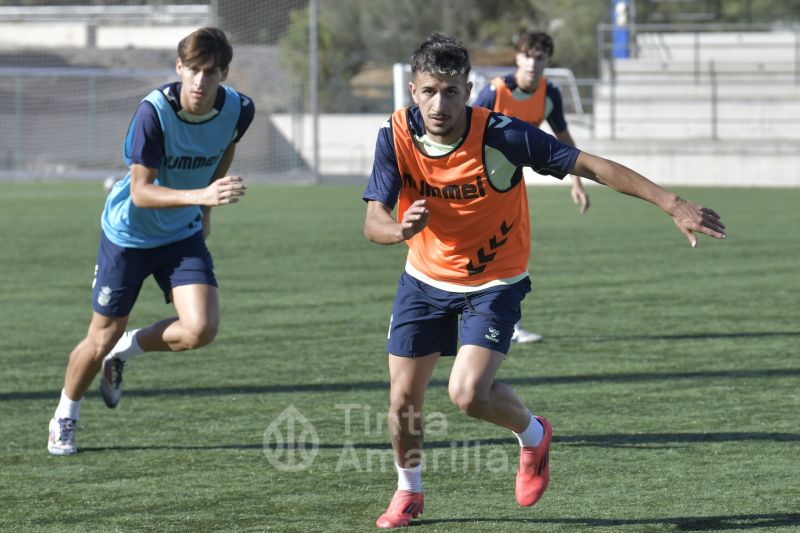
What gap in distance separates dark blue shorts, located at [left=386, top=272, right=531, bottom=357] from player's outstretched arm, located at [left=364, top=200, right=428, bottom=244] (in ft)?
1.46

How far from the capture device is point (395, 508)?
4.74 meters

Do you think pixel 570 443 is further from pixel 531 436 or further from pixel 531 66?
pixel 531 66

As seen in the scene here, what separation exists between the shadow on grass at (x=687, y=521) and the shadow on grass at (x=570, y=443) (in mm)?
1150

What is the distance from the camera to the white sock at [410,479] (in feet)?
15.8

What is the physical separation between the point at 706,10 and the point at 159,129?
3489 cm

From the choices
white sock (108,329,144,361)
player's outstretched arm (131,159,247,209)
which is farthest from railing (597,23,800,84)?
player's outstretched arm (131,159,247,209)

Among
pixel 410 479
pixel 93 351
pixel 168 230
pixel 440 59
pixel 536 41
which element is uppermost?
pixel 536 41

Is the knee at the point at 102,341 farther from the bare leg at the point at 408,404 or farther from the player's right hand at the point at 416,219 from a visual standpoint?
the player's right hand at the point at 416,219

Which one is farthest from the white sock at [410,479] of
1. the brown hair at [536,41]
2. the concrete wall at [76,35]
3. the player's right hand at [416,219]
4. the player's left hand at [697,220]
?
the concrete wall at [76,35]

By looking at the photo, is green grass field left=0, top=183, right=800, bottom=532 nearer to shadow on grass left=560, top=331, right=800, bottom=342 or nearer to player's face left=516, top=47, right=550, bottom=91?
shadow on grass left=560, top=331, right=800, bottom=342

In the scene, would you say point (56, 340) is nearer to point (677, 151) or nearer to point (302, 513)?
point (302, 513)

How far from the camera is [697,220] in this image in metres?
4.36

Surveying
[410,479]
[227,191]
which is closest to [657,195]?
[410,479]

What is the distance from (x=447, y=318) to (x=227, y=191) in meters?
0.97
